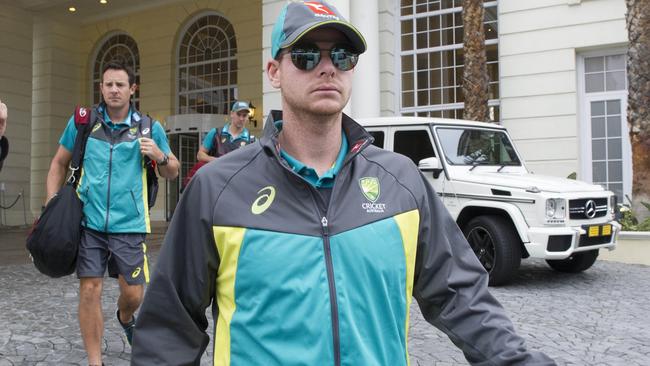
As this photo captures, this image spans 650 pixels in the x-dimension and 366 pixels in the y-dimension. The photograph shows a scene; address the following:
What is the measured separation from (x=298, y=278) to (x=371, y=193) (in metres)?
0.30

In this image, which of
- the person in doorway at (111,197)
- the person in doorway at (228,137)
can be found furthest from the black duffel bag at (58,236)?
the person in doorway at (228,137)

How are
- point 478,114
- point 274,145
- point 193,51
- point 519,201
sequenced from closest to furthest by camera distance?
1. point 274,145
2. point 519,201
3. point 478,114
4. point 193,51

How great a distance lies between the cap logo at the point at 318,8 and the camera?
146cm

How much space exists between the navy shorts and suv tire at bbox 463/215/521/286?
4.36m

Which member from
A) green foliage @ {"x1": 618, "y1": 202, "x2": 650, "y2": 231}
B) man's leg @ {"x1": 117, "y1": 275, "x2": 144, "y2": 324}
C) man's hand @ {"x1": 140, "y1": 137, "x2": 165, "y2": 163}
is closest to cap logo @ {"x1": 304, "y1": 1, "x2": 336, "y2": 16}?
man's hand @ {"x1": 140, "y1": 137, "x2": 165, "y2": 163}

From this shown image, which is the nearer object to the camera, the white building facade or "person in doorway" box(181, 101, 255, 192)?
"person in doorway" box(181, 101, 255, 192)

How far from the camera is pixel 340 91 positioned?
1490 mm

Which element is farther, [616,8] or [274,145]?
[616,8]

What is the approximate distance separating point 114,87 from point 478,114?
26.9 feet

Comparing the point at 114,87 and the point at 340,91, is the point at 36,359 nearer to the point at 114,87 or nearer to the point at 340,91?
the point at 114,87

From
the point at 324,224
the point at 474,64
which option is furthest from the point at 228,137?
the point at 474,64

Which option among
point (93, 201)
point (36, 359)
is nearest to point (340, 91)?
point (93, 201)

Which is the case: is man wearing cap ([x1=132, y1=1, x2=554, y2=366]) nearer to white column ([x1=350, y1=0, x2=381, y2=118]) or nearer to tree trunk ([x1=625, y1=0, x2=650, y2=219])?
tree trunk ([x1=625, y1=0, x2=650, y2=219])

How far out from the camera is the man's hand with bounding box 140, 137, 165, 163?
3.72m
